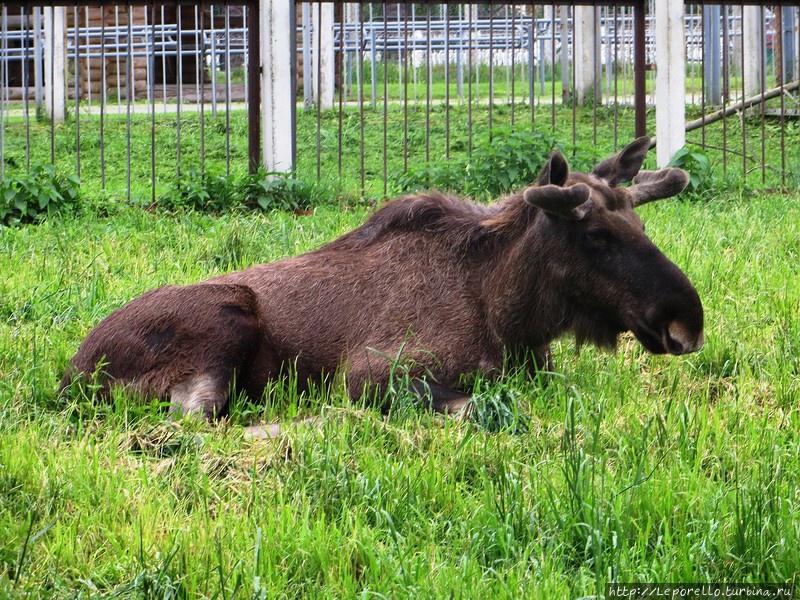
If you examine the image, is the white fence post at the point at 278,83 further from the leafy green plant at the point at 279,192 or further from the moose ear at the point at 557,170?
the moose ear at the point at 557,170

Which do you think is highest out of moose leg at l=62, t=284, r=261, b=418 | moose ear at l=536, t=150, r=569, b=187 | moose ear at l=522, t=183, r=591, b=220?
moose ear at l=536, t=150, r=569, b=187

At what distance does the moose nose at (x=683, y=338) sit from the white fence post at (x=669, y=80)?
677cm

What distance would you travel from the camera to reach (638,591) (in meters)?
2.95

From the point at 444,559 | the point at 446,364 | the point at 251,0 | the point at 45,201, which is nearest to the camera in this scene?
the point at 444,559

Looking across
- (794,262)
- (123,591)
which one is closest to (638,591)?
(123,591)

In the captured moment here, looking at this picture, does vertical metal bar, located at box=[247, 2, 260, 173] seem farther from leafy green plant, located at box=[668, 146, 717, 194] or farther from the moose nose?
the moose nose

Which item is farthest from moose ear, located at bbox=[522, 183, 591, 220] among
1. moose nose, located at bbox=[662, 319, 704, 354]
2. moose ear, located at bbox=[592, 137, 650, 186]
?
moose nose, located at bbox=[662, 319, 704, 354]

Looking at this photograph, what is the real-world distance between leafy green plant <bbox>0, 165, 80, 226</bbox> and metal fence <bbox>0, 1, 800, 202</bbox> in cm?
66

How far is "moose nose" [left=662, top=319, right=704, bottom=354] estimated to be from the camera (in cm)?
488

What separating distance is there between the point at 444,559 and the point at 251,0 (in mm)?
8638

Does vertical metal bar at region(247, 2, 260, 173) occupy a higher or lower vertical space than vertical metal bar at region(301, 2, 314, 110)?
lower

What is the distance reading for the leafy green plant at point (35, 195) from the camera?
31.5ft

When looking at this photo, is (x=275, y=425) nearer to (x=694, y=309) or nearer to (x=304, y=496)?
(x=304, y=496)

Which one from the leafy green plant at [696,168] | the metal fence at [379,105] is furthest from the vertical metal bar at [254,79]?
the leafy green plant at [696,168]
